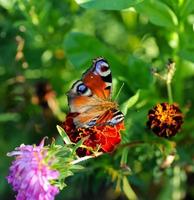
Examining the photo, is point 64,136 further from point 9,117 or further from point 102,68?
point 9,117

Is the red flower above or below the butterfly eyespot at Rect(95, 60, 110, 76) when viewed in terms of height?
below

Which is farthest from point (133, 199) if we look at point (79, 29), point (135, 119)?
point (79, 29)

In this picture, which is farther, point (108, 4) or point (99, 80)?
point (108, 4)

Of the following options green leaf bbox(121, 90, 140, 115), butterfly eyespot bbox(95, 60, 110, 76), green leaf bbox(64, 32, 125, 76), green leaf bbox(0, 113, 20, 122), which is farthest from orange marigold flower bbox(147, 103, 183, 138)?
green leaf bbox(0, 113, 20, 122)

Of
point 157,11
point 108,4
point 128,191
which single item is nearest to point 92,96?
point 108,4

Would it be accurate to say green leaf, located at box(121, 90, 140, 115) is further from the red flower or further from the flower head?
the flower head

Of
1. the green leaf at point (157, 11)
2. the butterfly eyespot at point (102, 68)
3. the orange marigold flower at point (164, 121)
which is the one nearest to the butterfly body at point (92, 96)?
the butterfly eyespot at point (102, 68)

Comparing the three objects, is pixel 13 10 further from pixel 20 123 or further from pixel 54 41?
pixel 20 123
